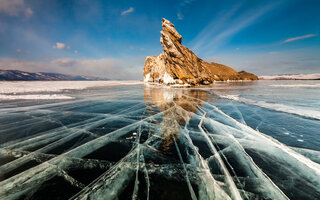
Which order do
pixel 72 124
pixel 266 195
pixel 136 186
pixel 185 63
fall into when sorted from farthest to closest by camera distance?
pixel 185 63 < pixel 72 124 < pixel 136 186 < pixel 266 195

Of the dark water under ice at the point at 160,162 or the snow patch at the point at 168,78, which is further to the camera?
the snow patch at the point at 168,78

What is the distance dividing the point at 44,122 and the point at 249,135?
7.73 metres

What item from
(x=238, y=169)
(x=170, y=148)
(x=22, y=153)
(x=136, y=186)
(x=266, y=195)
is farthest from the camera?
(x=170, y=148)

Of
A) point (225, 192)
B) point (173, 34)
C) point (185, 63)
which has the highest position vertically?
point (173, 34)

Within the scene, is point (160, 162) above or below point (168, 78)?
below

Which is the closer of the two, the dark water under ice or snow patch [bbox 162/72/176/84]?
the dark water under ice

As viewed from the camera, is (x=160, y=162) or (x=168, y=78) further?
(x=168, y=78)

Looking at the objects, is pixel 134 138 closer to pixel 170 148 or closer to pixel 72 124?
pixel 170 148

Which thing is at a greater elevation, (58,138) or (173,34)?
(173,34)

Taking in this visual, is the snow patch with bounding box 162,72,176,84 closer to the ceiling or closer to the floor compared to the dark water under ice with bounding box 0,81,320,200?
closer to the ceiling

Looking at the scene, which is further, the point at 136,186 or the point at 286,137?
the point at 286,137

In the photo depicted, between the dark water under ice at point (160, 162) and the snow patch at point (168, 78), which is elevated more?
the snow patch at point (168, 78)

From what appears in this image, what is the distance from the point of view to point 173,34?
33.8 meters

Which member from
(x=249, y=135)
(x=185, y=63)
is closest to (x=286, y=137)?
(x=249, y=135)
